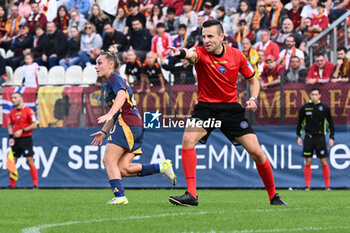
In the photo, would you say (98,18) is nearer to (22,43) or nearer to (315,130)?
(22,43)

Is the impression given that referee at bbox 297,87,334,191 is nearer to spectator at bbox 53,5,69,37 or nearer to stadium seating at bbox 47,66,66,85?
stadium seating at bbox 47,66,66,85

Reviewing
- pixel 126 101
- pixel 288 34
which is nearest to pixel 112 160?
pixel 126 101

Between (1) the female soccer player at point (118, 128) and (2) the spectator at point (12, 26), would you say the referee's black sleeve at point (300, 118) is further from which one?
(2) the spectator at point (12, 26)

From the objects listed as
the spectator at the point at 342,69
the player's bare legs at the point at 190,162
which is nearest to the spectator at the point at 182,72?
the spectator at the point at 342,69

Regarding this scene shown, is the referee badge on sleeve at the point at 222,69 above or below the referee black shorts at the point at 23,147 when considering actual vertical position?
above

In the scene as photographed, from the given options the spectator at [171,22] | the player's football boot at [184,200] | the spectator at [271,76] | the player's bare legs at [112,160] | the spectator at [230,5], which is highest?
the spectator at [230,5]

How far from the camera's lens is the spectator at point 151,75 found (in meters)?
15.9

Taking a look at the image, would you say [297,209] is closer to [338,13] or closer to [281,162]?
[281,162]

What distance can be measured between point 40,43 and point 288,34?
775 cm

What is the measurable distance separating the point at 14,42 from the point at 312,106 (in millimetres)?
11207

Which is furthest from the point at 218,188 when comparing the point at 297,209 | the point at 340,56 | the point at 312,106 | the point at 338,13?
the point at 297,209

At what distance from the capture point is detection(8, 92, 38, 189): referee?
629 inches

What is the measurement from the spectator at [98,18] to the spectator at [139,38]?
1.32m

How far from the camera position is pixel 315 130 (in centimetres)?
1511
